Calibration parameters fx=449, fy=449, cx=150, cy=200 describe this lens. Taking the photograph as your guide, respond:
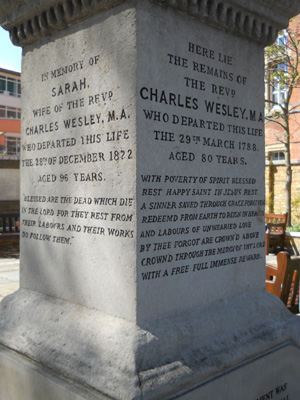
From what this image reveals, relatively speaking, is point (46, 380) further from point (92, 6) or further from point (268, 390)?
point (92, 6)

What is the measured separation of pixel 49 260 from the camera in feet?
10.3

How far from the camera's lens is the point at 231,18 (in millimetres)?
3086

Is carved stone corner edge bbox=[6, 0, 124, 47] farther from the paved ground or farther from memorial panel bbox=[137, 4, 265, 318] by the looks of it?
the paved ground

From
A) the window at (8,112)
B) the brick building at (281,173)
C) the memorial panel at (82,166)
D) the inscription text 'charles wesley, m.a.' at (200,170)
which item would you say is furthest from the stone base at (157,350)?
the window at (8,112)

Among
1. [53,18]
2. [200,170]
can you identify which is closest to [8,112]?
[53,18]

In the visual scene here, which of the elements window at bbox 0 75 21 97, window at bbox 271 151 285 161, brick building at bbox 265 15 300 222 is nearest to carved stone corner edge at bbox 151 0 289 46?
brick building at bbox 265 15 300 222

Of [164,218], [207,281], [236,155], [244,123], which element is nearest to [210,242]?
[207,281]

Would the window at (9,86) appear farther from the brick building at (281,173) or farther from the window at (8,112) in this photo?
the brick building at (281,173)

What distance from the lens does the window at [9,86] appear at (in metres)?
52.1

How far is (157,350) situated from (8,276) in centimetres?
683

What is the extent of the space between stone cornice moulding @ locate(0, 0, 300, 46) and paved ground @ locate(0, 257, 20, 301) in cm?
445

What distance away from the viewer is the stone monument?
256 cm

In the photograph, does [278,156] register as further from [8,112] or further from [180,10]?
[8,112]

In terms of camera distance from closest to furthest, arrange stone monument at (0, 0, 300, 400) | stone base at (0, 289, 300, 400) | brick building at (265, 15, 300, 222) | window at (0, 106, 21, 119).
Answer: stone base at (0, 289, 300, 400), stone monument at (0, 0, 300, 400), brick building at (265, 15, 300, 222), window at (0, 106, 21, 119)
